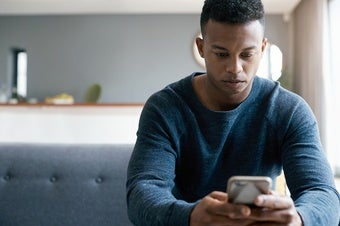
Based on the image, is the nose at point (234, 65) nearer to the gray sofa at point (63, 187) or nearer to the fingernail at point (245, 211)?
the fingernail at point (245, 211)

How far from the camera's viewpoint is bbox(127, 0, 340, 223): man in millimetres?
889

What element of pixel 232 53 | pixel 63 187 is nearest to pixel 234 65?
pixel 232 53

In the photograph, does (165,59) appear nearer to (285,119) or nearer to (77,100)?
(77,100)

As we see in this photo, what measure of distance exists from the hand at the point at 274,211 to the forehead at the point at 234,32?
0.36m

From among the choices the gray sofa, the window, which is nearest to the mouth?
the gray sofa

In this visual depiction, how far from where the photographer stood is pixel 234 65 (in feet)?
3.04

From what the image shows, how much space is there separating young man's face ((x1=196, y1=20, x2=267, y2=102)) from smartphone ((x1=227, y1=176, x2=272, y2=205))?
0.33 meters

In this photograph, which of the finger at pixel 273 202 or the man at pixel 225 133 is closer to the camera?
the finger at pixel 273 202

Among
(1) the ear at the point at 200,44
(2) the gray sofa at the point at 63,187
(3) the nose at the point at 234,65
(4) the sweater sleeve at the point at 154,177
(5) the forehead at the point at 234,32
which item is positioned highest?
(5) the forehead at the point at 234,32

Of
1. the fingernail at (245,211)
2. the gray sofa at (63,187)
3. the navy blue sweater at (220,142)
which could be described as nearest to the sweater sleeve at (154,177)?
the navy blue sweater at (220,142)

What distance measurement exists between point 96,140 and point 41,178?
2.34ft

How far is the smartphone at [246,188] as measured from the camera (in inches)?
25.5

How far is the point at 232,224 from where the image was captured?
0.73 m

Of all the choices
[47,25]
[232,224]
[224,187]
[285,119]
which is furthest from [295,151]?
[47,25]
